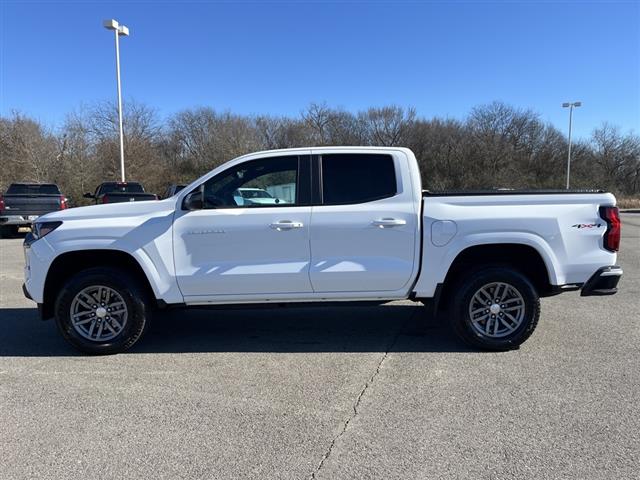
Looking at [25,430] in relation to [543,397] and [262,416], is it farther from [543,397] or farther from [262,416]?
[543,397]

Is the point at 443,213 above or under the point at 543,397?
above

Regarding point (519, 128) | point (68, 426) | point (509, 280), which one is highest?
point (519, 128)

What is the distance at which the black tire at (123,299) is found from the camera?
4.86 m

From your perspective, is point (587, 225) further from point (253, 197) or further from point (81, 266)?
point (81, 266)

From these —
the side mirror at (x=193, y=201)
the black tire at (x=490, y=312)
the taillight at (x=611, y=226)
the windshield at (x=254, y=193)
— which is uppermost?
the windshield at (x=254, y=193)

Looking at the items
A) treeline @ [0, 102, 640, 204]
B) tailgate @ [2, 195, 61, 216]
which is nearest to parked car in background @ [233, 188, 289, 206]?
tailgate @ [2, 195, 61, 216]

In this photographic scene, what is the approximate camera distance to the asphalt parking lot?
2.99 m

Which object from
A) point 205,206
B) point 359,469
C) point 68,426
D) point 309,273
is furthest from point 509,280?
point 68,426

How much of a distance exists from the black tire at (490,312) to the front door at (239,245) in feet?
4.95

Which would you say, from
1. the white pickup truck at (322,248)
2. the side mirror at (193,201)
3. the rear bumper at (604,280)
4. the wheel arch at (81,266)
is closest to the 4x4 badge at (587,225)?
the white pickup truck at (322,248)

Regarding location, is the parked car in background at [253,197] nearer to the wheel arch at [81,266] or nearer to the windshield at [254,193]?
the windshield at [254,193]

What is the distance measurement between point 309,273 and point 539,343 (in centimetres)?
251

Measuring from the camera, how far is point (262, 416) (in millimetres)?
3615

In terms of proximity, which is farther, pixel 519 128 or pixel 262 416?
pixel 519 128
